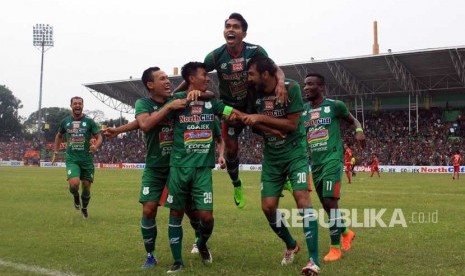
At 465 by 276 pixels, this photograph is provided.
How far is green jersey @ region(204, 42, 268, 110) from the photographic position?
25.6 feet

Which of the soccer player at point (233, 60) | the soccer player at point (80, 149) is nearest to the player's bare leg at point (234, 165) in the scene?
the soccer player at point (233, 60)

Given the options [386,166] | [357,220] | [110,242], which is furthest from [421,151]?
[110,242]

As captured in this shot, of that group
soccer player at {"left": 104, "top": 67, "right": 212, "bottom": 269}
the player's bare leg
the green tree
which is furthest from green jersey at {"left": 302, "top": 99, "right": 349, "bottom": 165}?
the green tree

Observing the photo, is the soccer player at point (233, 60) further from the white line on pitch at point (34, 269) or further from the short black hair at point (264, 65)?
the white line on pitch at point (34, 269)

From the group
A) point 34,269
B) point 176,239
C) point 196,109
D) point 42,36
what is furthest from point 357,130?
point 42,36

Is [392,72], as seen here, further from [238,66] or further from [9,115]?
[9,115]

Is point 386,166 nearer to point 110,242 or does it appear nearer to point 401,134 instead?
point 401,134

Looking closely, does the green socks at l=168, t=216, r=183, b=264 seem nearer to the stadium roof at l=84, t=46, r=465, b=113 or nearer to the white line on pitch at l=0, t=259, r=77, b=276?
the white line on pitch at l=0, t=259, r=77, b=276

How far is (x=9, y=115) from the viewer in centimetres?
12056

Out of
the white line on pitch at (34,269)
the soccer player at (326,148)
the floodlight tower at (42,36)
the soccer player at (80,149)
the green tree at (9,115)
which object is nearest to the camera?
the white line on pitch at (34,269)

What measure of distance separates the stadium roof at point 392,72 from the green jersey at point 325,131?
3881 cm

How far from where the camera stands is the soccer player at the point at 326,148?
25.5ft

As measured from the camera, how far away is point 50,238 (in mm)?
9422

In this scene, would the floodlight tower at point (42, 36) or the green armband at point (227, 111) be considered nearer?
the green armband at point (227, 111)
